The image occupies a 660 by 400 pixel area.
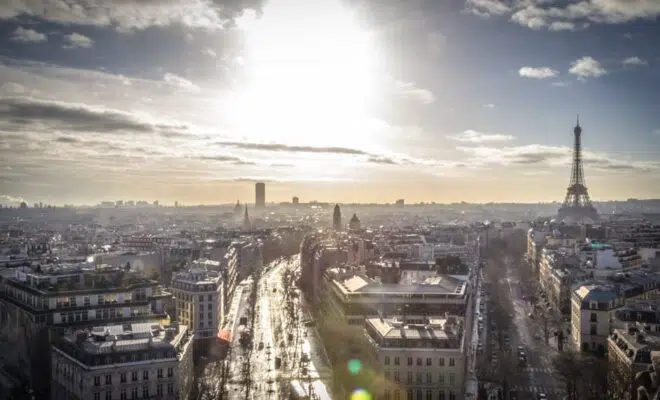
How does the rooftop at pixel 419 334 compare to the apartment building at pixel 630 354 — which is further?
the rooftop at pixel 419 334

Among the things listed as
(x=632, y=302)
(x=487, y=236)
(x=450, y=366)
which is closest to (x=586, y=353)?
(x=632, y=302)

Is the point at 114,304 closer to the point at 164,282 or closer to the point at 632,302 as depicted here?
the point at 164,282

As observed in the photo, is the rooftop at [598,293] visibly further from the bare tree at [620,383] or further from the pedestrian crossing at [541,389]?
the pedestrian crossing at [541,389]

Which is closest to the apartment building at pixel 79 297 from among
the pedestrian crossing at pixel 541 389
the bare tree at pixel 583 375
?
the pedestrian crossing at pixel 541 389

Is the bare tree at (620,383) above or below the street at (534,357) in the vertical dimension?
above

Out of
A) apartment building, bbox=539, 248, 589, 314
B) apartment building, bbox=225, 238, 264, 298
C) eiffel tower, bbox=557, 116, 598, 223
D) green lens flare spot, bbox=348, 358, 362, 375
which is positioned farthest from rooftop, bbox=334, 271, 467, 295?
eiffel tower, bbox=557, 116, 598, 223

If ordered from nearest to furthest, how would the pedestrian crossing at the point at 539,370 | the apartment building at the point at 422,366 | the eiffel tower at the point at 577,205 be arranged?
1. the apartment building at the point at 422,366
2. the pedestrian crossing at the point at 539,370
3. the eiffel tower at the point at 577,205

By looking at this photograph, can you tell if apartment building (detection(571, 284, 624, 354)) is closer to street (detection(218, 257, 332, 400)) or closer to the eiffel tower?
street (detection(218, 257, 332, 400))
